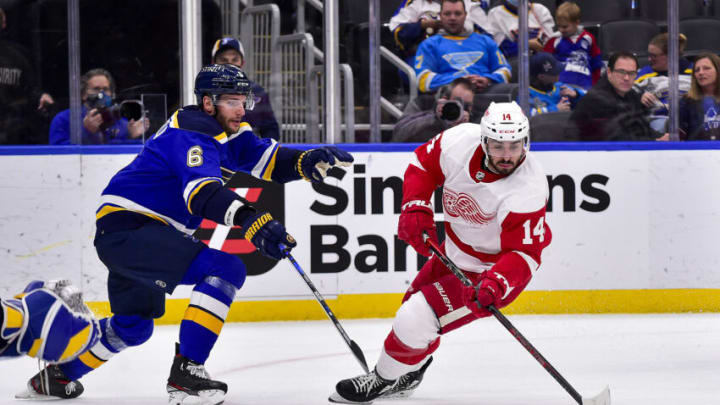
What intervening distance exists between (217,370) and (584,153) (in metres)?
2.18

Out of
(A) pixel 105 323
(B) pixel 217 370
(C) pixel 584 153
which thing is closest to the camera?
(A) pixel 105 323

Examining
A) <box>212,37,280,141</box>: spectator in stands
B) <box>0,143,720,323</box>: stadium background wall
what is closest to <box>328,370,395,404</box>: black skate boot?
<box>0,143,720,323</box>: stadium background wall

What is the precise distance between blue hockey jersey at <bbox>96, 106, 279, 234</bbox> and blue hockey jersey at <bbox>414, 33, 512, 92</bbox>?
1968mm

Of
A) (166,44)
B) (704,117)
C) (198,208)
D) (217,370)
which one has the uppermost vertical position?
(166,44)

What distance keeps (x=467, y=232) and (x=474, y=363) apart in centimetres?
85

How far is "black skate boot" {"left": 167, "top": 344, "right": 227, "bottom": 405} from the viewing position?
302 centimetres

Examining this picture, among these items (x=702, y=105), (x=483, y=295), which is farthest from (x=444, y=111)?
(x=483, y=295)

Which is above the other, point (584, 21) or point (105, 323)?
point (584, 21)

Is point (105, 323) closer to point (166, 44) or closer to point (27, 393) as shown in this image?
point (27, 393)

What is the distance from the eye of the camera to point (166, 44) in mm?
4859

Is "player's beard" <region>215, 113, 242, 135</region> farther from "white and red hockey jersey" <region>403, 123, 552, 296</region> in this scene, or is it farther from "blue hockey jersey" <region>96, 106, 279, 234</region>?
"white and red hockey jersey" <region>403, 123, 552, 296</region>

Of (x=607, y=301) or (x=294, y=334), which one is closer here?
(x=294, y=334)

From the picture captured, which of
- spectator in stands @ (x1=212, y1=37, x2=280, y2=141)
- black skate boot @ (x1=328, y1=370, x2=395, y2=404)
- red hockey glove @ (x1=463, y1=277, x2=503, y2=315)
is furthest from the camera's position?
spectator in stands @ (x1=212, y1=37, x2=280, y2=141)

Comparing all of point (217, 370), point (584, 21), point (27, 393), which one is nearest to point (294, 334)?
point (217, 370)
